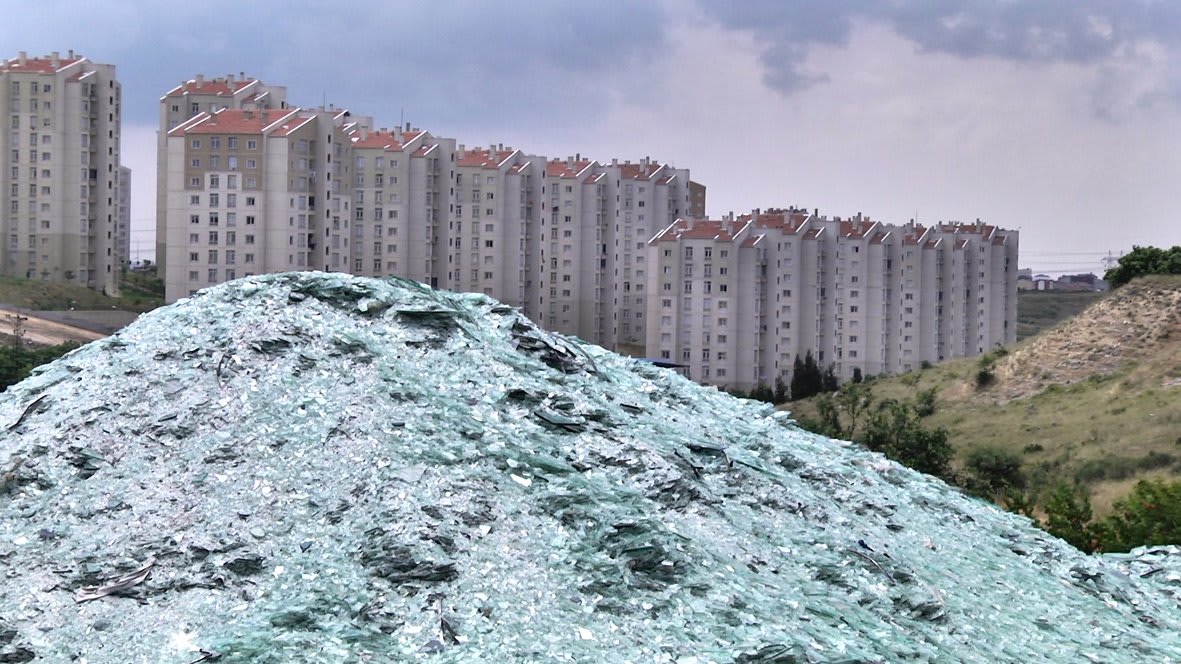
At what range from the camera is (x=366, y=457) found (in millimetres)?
6996

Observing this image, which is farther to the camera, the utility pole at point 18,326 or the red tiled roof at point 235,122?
the red tiled roof at point 235,122

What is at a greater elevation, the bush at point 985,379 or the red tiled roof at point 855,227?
the red tiled roof at point 855,227

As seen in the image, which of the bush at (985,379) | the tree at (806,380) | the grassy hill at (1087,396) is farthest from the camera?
the tree at (806,380)

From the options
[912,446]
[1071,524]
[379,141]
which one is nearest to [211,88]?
[379,141]

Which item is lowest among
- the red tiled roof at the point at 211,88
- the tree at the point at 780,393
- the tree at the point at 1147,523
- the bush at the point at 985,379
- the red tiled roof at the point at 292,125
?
the tree at the point at 780,393

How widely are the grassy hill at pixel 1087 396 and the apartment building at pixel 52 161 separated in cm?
3375

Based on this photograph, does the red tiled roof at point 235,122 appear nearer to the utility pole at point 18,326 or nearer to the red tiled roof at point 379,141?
the red tiled roof at point 379,141

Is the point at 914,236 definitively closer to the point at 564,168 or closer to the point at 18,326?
the point at 564,168

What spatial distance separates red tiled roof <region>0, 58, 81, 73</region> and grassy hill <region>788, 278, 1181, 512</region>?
36.6 meters

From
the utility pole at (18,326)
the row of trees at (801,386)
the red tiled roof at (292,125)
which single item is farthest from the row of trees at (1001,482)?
the utility pole at (18,326)

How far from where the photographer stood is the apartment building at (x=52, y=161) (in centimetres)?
5803

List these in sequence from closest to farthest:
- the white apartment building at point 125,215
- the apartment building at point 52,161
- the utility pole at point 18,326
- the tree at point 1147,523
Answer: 1. the tree at point 1147,523
2. the utility pole at point 18,326
3. the apartment building at point 52,161
4. the white apartment building at point 125,215

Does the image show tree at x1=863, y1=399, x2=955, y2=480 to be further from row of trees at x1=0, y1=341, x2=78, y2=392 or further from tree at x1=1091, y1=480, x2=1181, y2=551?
row of trees at x1=0, y1=341, x2=78, y2=392

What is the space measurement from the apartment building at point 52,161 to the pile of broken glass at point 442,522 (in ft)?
176
